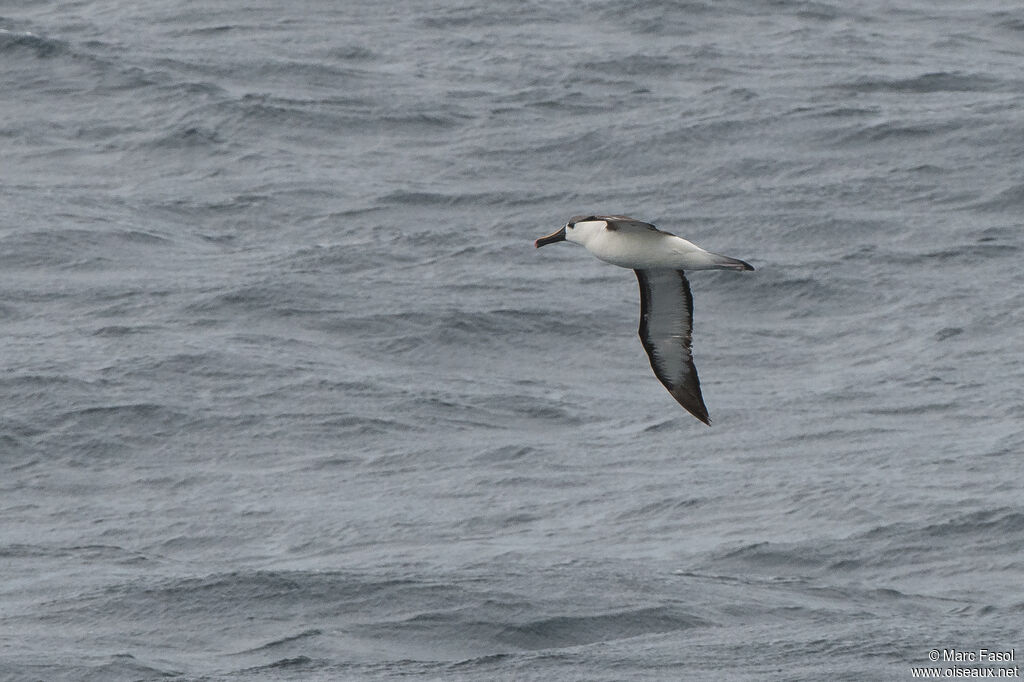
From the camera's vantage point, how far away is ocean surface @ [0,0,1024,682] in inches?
968

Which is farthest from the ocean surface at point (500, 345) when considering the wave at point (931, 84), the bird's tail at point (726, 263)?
the bird's tail at point (726, 263)

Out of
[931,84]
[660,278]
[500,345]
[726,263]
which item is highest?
[726,263]

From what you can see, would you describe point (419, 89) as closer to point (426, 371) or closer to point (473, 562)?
point (426, 371)

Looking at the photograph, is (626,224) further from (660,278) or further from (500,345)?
(500,345)

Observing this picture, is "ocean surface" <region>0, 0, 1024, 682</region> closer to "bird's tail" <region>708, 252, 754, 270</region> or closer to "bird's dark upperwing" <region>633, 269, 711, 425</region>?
"bird's dark upperwing" <region>633, 269, 711, 425</region>

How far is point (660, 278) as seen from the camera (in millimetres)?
20203

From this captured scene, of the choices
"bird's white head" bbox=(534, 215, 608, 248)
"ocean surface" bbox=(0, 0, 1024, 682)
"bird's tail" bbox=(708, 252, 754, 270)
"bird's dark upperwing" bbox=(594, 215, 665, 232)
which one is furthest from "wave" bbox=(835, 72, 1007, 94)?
"bird's tail" bbox=(708, 252, 754, 270)

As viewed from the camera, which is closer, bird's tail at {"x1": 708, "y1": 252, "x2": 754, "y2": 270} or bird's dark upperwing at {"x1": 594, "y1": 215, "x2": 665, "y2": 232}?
bird's tail at {"x1": 708, "y1": 252, "x2": 754, "y2": 270}

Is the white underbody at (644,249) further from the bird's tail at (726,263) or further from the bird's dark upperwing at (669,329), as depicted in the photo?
the bird's dark upperwing at (669,329)

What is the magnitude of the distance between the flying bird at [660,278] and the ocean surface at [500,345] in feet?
10.6

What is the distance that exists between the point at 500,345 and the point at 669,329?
533 inches

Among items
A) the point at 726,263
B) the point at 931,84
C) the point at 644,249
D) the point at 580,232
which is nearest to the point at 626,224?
the point at 644,249

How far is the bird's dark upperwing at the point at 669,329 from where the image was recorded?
20188mm

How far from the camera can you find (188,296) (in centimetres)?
3512
